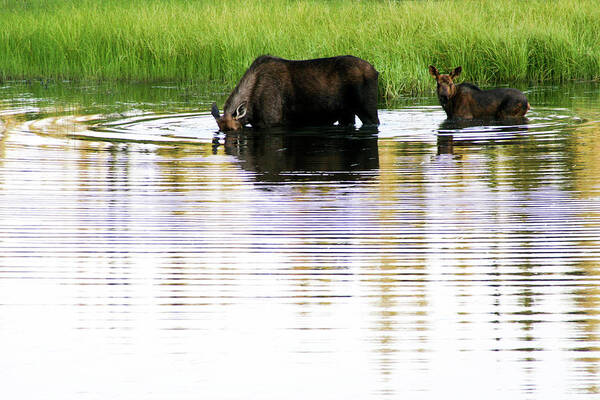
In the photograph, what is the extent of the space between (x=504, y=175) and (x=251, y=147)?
3.21m

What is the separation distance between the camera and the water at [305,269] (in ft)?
13.4

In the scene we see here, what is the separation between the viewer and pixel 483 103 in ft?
45.0

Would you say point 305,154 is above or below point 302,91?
below

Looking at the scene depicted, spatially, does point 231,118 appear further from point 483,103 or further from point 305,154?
point 483,103

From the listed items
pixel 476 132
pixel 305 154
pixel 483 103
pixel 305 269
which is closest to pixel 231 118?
pixel 305 154

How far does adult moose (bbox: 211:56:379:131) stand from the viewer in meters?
12.6

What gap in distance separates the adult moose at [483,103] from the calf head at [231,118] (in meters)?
2.78

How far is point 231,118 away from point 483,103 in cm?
363

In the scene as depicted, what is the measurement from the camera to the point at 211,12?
24.2 meters

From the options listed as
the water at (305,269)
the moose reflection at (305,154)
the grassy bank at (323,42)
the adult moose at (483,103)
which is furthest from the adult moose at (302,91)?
the grassy bank at (323,42)

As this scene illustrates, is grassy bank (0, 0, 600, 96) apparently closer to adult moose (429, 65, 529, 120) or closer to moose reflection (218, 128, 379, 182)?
adult moose (429, 65, 529, 120)

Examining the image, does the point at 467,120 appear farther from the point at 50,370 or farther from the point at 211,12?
the point at 211,12

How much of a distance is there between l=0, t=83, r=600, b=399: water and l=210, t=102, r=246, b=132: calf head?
1.41 metres

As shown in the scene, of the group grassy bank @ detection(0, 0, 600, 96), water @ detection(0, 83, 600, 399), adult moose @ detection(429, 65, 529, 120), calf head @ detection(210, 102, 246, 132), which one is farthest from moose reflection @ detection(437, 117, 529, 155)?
grassy bank @ detection(0, 0, 600, 96)
